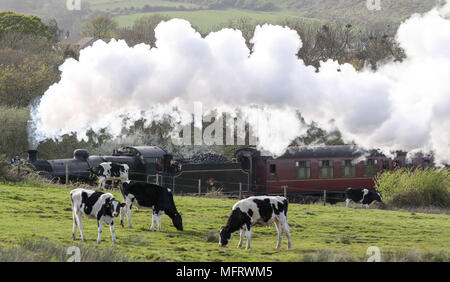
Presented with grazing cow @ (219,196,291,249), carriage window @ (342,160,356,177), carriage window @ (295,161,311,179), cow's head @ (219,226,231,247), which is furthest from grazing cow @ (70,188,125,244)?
carriage window @ (342,160,356,177)

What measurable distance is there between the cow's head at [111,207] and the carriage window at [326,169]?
30.5 m

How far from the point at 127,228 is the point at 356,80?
26988 mm

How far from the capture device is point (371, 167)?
180 ft

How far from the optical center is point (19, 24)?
Result: 12131cm

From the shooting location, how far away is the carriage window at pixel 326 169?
53.1 m

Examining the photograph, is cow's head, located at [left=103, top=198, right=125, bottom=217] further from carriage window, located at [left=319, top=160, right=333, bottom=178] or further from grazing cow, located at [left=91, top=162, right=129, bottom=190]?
carriage window, located at [left=319, top=160, right=333, bottom=178]

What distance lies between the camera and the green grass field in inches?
930

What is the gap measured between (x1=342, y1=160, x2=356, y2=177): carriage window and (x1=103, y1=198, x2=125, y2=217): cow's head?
31.8m

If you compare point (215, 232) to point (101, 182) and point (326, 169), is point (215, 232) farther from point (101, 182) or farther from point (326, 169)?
point (326, 169)

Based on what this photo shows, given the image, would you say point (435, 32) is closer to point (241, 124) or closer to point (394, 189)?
point (394, 189)

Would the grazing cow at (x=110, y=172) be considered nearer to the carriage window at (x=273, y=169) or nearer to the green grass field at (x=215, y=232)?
the green grass field at (x=215, y=232)

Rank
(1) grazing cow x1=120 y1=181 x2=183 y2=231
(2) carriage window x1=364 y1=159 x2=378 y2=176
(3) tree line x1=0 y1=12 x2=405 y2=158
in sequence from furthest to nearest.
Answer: (3) tree line x1=0 y1=12 x2=405 y2=158 → (2) carriage window x1=364 y1=159 x2=378 y2=176 → (1) grazing cow x1=120 y1=181 x2=183 y2=231

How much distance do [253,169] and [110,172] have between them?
42.2ft

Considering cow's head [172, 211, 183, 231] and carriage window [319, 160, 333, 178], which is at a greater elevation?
carriage window [319, 160, 333, 178]
